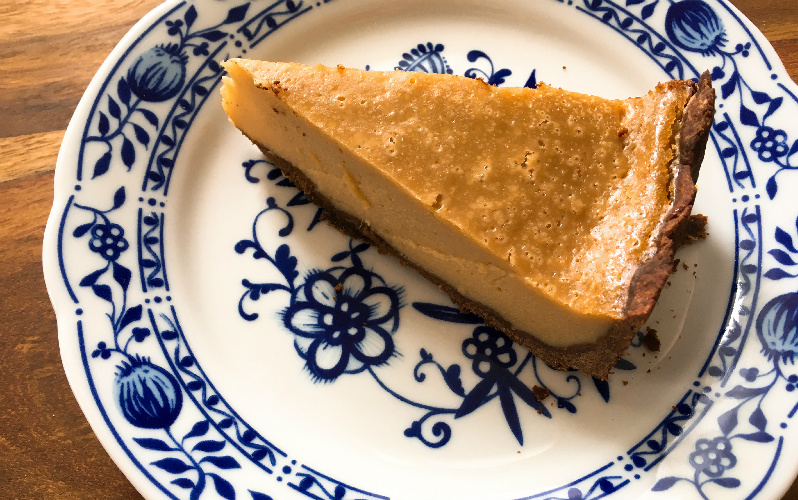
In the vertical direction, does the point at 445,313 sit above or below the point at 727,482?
below

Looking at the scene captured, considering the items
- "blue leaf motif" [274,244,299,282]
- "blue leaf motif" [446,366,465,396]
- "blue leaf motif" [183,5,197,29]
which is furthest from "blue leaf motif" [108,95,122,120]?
"blue leaf motif" [446,366,465,396]

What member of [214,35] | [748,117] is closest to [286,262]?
[214,35]

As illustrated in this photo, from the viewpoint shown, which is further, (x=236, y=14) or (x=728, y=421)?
(x=236, y=14)

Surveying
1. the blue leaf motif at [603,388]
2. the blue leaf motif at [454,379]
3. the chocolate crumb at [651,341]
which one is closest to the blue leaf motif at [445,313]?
the blue leaf motif at [454,379]

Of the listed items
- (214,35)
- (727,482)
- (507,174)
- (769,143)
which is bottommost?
(214,35)

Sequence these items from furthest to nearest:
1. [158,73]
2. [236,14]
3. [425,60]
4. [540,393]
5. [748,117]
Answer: [425,60] < [236,14] < [158,73] < [748,117] < [540,393]

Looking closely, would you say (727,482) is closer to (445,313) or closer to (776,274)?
(776,274)

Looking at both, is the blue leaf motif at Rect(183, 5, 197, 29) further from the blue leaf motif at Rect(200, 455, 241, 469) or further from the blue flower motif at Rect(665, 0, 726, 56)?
the blue flower motif at Rect(665, 0, 726, 56)

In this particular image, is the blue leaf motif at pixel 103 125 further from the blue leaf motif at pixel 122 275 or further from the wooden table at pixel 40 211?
the blue leaf motif at pixel 122 275
